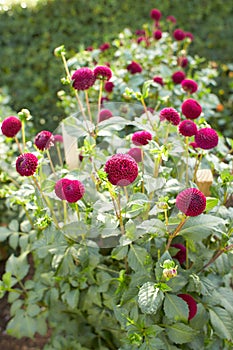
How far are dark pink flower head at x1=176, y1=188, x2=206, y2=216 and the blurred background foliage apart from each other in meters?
2.71

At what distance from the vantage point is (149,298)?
1.07 m

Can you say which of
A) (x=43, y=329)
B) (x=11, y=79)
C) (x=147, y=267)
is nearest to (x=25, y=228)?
(x=43, y=329)

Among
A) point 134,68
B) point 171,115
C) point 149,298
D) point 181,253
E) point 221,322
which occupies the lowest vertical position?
point 221,322

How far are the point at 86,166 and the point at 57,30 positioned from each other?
276cm

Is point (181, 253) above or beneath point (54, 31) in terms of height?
beneath

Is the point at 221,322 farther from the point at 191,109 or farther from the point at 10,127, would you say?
the point at 10,127

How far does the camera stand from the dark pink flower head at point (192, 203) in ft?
3.33

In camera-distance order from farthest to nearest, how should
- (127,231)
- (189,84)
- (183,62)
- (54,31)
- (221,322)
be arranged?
(54,31) < (183,62) < (189,84) < (221,322) < (127,231)

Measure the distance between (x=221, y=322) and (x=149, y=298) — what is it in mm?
336

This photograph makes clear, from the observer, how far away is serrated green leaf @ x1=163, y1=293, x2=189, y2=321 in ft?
3.77

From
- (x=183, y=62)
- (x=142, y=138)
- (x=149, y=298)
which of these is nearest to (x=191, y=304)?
(x=149, y=298)

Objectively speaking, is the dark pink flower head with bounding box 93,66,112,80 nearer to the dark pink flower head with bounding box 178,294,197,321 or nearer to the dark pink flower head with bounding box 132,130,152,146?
the dark pink flower head with bounding box 132,130,152,146

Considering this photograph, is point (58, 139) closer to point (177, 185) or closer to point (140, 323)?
point (177, 185)

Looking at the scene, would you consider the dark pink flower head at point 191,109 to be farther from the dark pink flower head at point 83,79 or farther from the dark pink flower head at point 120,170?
the dark pink flower head at point 120,170
